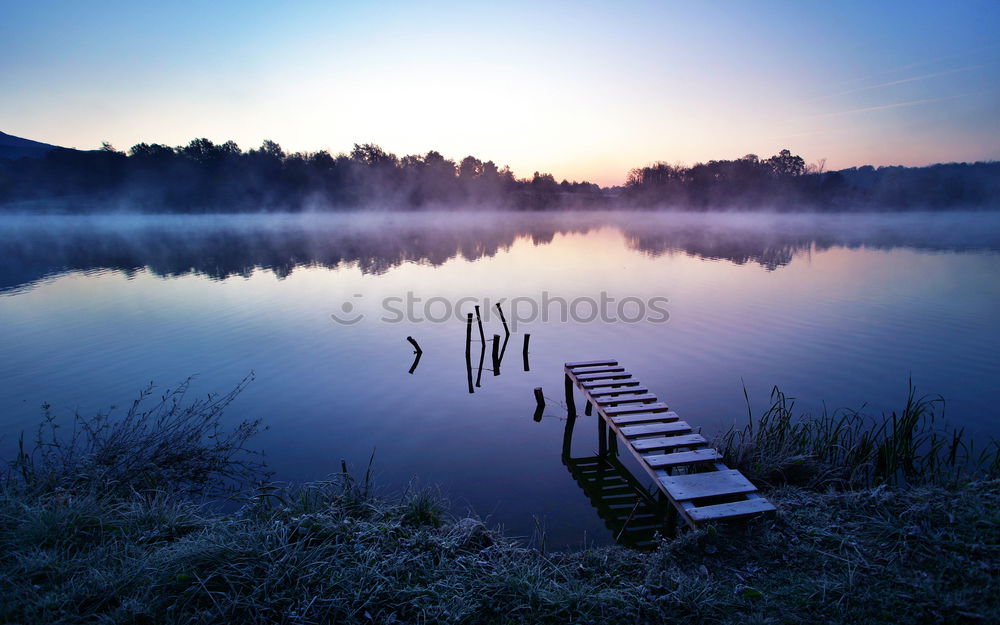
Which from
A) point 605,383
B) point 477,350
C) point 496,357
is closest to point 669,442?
point 605,383

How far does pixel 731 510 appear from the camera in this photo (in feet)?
14.4

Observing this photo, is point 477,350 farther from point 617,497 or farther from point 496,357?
point 617,497

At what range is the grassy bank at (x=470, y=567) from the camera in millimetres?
3170

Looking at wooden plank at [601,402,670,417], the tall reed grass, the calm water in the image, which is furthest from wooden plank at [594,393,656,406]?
the tall reed grass

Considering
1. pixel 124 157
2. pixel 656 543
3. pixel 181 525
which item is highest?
pixel 124 157

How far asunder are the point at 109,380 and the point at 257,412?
3.75 m

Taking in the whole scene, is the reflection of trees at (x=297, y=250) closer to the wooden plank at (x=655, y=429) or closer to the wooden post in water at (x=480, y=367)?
the wooden post in water at (x=480, y=367)

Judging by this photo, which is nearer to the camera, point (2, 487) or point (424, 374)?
point (2, 487)

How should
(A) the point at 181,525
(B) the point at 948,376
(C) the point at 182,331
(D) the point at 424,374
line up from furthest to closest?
(C) the point at 182,331
(D) the point at 424,374
(B) the point at 948,376
(A) the point at 181,525

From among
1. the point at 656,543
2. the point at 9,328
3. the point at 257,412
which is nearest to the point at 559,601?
the point at 656,543

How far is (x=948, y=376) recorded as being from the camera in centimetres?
927

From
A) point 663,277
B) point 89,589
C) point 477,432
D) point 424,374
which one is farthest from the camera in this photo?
point 663,277

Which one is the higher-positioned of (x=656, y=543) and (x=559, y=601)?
(x=559, y=601)

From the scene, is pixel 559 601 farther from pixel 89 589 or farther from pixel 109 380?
pixel 109 380
